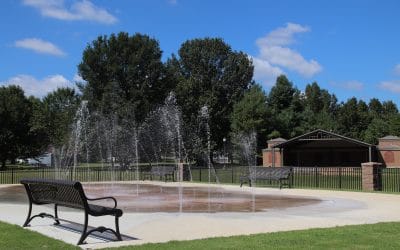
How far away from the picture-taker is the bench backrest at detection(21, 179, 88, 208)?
892 centimetres

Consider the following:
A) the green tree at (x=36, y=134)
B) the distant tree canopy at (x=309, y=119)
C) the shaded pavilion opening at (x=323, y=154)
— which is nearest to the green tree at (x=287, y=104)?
the distant tree canopy at (x=309, y=119)

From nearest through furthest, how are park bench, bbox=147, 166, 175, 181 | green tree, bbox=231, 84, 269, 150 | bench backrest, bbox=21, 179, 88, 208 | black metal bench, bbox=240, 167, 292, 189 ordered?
bench backrest, bbox=21, 179, 88, 208
black metal bench, bbox=240, 167, 292, 189
park bench, bbox=147, 166, 175, 181
green tree, bbox=231, 84, 269, 150

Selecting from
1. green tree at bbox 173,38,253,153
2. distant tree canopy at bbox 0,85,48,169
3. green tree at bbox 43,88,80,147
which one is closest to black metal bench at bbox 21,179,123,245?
green tree at bbox 43,88,80,147

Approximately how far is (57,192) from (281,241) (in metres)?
4.09

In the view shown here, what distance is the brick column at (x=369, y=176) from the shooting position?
70.8 feet

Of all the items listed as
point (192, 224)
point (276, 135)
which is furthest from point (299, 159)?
point (192, 224)

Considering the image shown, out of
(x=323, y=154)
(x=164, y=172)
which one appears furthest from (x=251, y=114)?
(x=164, y=172)

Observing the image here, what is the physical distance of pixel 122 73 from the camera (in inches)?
2073

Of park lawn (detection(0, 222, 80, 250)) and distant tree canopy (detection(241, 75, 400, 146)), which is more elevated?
distant tree canopy (detection(241, 75, 400, 146))

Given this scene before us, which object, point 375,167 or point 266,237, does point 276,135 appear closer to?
point 375,167

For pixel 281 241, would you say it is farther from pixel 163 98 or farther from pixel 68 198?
pixel 163 98

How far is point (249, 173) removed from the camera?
25.4 m

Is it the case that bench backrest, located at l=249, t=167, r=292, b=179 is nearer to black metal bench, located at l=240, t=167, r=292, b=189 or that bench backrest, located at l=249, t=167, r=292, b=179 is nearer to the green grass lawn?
black metal bench, located at l=240, t=167, r=292, b=189

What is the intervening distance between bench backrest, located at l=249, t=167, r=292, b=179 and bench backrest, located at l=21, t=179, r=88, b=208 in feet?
47.5
